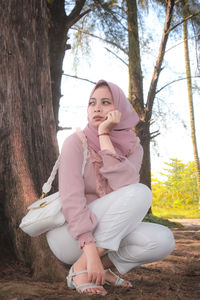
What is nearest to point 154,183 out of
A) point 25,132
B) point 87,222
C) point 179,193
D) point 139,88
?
point 179,193

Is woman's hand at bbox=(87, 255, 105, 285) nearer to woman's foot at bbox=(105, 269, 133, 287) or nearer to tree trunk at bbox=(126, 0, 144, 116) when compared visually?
woman's foot at bbox=(105, 269, 133, 287)

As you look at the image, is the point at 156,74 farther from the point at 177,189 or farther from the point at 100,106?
the point at 177,189

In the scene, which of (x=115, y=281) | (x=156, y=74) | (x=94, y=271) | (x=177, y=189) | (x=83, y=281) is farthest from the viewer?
(x=177, y=189)

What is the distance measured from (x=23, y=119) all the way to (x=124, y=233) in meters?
1.28

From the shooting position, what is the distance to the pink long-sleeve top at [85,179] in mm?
1599

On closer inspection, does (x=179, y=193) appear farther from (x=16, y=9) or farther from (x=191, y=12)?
(x=16, y=9)

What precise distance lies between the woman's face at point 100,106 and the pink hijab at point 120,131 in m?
0.03

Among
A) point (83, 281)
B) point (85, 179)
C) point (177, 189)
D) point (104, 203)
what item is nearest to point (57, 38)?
point (85, 179)

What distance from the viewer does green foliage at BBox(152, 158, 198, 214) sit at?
35.2ft

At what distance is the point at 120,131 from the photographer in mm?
1940

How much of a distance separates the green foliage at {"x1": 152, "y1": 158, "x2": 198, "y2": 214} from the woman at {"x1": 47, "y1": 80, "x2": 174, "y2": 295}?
8.53 meters

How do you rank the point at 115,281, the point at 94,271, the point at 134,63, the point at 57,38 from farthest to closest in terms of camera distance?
the point at 134,63, the point at 57,38, the point at 115,281, the point at 94,271

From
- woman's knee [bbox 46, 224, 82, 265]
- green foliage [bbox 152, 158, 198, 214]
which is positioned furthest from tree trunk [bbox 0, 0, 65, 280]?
green foliage [bbox 152, 158, 198, 214]

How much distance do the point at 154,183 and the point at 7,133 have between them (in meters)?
9.72
